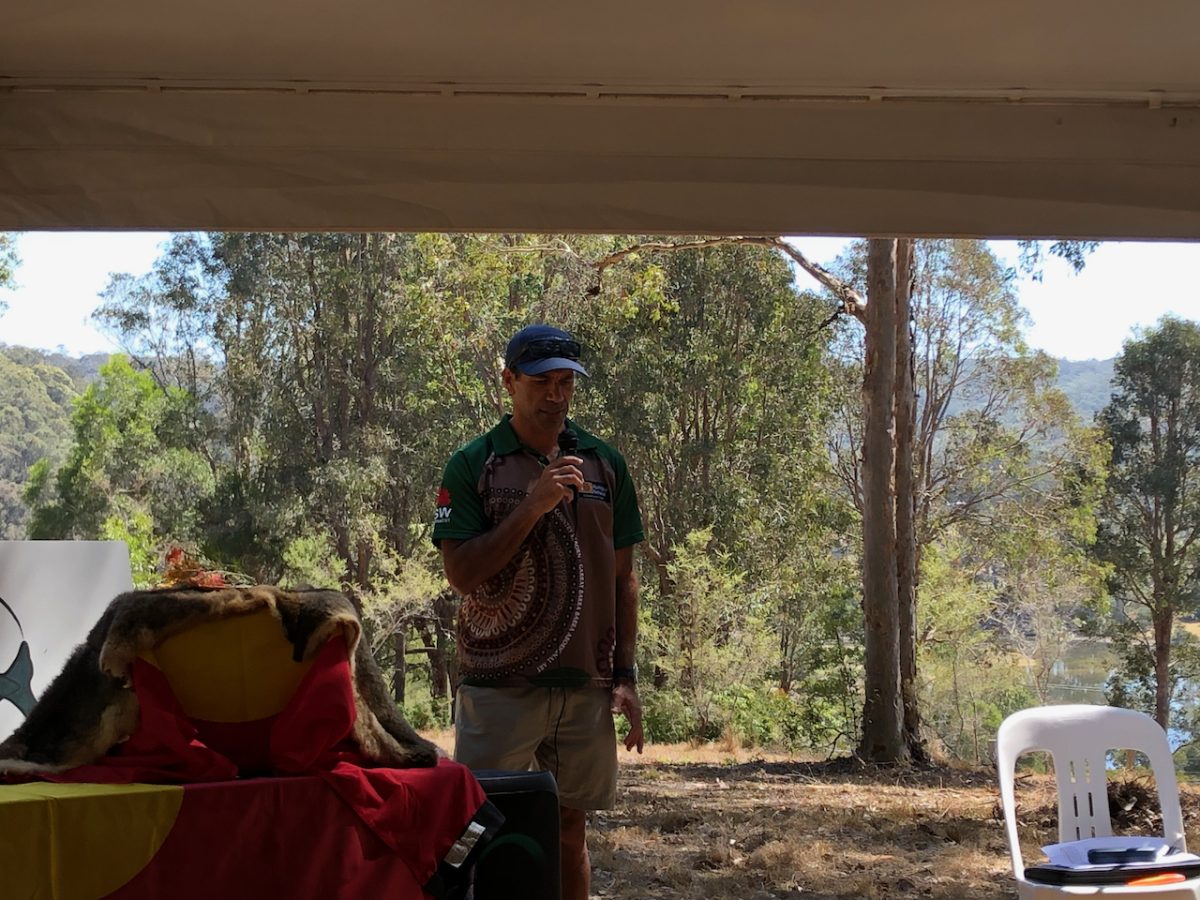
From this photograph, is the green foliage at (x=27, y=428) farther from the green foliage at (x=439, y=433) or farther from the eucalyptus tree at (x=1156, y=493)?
the eucalyptus tree at (x=1156, y=493)

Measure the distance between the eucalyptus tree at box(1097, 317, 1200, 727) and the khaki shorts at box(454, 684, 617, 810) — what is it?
11.0 metres

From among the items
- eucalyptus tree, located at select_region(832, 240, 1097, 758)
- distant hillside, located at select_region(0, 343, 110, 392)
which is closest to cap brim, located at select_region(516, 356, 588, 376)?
eucalyptus tree, located at select_region(832, 240, 1097, 758)

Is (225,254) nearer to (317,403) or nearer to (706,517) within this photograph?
(317,403)

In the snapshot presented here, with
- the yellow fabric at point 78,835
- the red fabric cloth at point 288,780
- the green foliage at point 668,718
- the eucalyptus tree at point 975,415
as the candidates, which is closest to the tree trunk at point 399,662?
the green foliage at point 668,718

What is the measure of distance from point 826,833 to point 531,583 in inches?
124

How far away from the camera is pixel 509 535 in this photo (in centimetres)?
237

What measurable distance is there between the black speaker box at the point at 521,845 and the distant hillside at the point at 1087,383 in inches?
497

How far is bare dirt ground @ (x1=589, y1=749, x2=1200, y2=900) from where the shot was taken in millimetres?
4398

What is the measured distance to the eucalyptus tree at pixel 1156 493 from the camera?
12094mm

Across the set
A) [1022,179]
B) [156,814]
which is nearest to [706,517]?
[1022,179]

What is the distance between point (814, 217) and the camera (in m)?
3.01

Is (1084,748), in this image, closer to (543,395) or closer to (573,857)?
(573,857)

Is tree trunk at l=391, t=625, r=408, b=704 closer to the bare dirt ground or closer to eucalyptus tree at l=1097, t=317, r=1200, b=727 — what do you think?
the bare dirt ground

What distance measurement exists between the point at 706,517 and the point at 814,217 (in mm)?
10216
